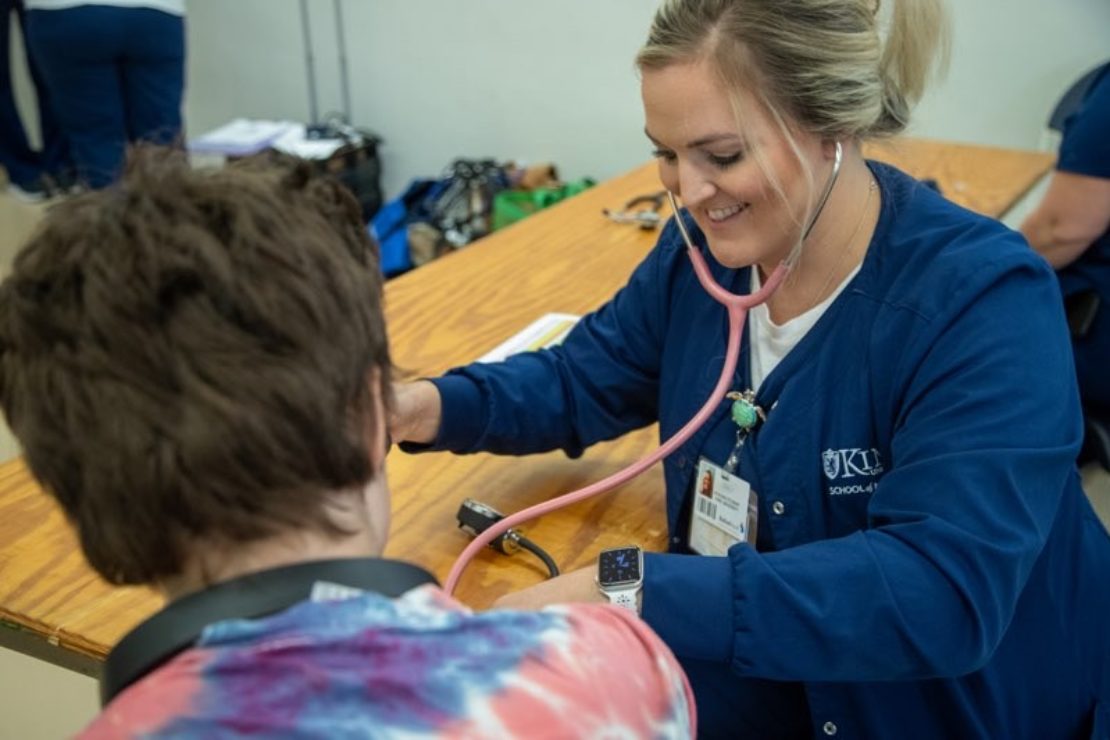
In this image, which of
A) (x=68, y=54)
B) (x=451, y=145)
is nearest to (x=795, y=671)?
(x=68, y=54)

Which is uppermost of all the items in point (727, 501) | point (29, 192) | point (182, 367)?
point (182, 367)

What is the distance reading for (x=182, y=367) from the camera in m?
0.58

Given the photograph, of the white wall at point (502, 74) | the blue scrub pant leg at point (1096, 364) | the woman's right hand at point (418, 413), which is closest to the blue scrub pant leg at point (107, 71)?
the white wall at point (502, 74)

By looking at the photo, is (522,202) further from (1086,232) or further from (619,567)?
(619,567)

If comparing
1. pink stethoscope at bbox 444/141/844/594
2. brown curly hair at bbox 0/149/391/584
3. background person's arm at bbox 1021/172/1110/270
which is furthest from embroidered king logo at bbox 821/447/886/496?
background person's arm at bbox 1021/172/1110/270

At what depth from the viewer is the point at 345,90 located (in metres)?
4.35

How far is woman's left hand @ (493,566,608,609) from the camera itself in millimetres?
986

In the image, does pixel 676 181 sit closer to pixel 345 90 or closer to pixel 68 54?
pixel 68 54

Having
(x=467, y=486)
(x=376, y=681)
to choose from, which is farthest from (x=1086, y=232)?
(x=376, y=681)

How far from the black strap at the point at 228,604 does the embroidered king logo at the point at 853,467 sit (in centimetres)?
62

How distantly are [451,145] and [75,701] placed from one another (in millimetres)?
3385

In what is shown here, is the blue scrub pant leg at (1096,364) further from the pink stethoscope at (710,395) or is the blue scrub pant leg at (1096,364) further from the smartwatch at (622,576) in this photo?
the smartwatch at (622,576)

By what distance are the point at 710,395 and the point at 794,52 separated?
1.25ft

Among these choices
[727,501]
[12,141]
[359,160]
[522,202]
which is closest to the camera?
[727,501]
